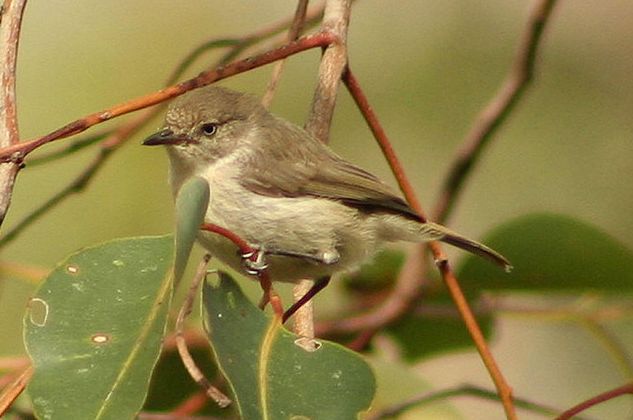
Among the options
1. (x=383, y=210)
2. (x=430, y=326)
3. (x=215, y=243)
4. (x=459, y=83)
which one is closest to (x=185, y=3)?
(x=459, y=83)

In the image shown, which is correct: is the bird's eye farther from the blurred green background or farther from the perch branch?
the blurred green background

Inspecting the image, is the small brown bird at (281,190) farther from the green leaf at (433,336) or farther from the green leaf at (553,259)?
the green leaf at (433,336)

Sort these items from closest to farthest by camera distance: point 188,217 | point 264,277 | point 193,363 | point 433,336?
1. point 188,217
2. point 264,277
3. point 193,363
4. point 433,336

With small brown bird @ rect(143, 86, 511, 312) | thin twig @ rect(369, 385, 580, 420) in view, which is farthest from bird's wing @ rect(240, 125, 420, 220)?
thin twig @ rect(369, 385, 580, 420)

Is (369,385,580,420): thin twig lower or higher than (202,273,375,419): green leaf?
lower

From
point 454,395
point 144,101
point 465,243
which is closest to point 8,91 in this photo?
point 144,101

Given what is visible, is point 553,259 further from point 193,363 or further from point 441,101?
point 441,101
